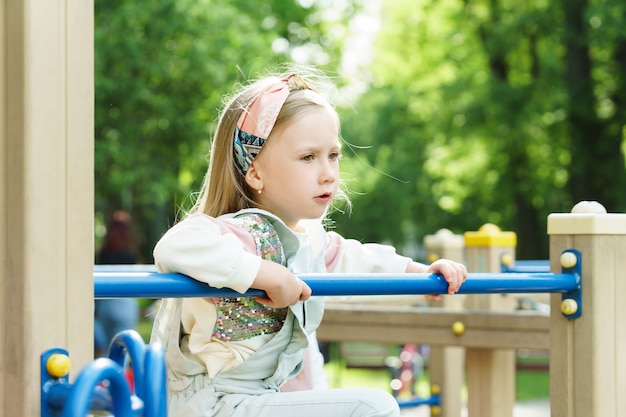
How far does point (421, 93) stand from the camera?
2258cm

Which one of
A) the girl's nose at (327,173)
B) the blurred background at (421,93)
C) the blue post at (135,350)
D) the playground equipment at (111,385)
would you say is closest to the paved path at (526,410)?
the blurred background at (421,93)

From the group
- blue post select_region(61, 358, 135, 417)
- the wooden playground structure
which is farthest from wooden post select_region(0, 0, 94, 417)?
blue post select_region(61, 358, 135, 417)

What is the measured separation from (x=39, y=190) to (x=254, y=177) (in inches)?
37.5

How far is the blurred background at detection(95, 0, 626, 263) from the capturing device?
645 inches

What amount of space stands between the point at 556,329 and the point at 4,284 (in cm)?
161

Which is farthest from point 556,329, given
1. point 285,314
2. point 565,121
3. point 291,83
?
point 565,121

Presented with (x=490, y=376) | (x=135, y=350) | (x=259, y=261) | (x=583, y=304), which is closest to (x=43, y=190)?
(x=135, y=350)

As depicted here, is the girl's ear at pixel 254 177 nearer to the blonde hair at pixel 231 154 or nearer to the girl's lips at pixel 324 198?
the blonde hair at pixel 231 154

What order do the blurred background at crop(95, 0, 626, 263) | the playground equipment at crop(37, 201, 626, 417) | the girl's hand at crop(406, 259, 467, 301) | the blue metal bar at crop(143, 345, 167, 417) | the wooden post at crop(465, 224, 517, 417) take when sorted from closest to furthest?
1. the blue metal bar at crop(143, 345, 167, 417)
2. the girl's hand at crop(406, 259, 467, 301)
3. the playground equipment at crop(37, 201, 626, 417)
4. the wooden post at crop(465, 224, 517, 417)
5. the blurred background at crop(95, 0, 626, 263)

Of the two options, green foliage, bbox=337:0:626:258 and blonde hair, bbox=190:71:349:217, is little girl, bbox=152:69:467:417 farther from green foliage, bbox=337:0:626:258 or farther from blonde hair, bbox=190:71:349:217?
green foliage, bbox=337:0:626:258

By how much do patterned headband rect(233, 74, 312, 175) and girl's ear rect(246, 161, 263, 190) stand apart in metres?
0.01

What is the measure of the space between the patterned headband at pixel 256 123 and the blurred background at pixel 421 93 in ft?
31.6

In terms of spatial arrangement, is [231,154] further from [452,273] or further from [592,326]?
[592,326]

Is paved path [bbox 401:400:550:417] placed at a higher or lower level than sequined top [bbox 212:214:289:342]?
lower
